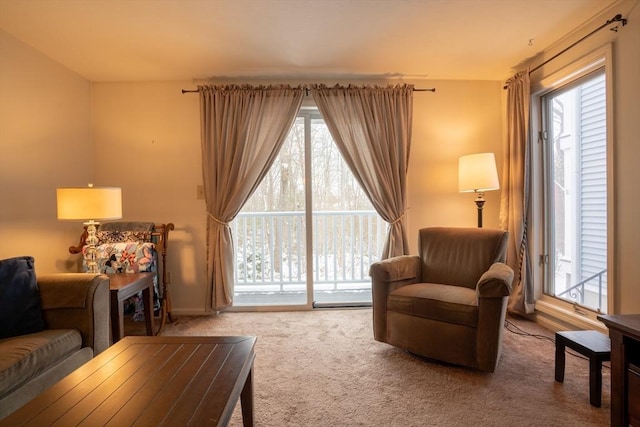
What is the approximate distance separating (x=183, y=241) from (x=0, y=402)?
1900 millimetres

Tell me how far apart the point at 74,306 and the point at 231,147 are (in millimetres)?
1763

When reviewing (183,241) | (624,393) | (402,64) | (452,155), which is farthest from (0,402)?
(452,155)

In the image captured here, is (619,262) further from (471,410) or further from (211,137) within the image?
(211,137)

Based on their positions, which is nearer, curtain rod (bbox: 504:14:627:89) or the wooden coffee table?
the wooden coffee table

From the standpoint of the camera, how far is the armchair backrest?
228cm

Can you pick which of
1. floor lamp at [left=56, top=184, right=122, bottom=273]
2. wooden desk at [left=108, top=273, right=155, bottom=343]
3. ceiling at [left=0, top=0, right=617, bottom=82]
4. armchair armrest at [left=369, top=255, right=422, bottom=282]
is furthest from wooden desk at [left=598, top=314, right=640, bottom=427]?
floor lamp at [left=56, top=184, right=122, bottom=273]

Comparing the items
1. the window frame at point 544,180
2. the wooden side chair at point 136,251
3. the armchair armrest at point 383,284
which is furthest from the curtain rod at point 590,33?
the wooden side chair at point 136,251

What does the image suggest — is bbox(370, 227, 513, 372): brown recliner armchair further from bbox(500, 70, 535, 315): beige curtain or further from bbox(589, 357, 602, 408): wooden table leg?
bbox(500, 70, 535, 315): beige curtain

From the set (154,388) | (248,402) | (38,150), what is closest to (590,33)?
(248,402)

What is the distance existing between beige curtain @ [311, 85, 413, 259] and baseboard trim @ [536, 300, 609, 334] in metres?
1.23

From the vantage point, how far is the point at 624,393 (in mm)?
1308

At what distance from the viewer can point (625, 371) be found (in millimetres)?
1307

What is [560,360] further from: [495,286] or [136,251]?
[136,251]

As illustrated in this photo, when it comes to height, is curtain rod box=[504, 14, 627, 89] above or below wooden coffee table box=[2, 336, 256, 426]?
above
